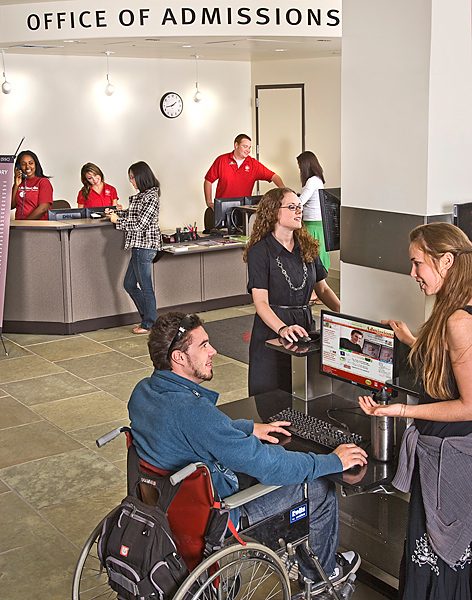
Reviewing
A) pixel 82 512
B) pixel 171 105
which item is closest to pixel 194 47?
pixel 171 105

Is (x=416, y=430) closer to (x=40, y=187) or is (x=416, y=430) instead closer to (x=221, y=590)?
(x=221, y=590)

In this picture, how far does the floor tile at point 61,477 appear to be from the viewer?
402cm

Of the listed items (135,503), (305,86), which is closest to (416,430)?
(135,503)

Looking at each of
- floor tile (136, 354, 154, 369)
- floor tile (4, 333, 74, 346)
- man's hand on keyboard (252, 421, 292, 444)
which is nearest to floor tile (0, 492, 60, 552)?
man's hand on keyboard (252, 421, 292, 444)

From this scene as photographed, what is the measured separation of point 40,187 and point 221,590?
21.1 ft

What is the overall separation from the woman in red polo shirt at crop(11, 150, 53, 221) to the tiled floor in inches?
63.7

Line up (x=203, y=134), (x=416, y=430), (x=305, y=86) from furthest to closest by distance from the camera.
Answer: (x=203, y=134), (x=305, y=86), (x=416, y=430)

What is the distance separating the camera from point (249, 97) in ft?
36.4

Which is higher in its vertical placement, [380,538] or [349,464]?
[349,464]

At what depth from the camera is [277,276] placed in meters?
3.62

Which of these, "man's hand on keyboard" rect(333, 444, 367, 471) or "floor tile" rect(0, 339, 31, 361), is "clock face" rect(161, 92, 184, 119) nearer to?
"floor tile" rect(0, 339, 31, 361)

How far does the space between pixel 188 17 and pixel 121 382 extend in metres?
4.17

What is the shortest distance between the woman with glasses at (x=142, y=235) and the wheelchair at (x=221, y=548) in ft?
14.6

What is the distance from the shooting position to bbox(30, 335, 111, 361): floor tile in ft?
21.4
